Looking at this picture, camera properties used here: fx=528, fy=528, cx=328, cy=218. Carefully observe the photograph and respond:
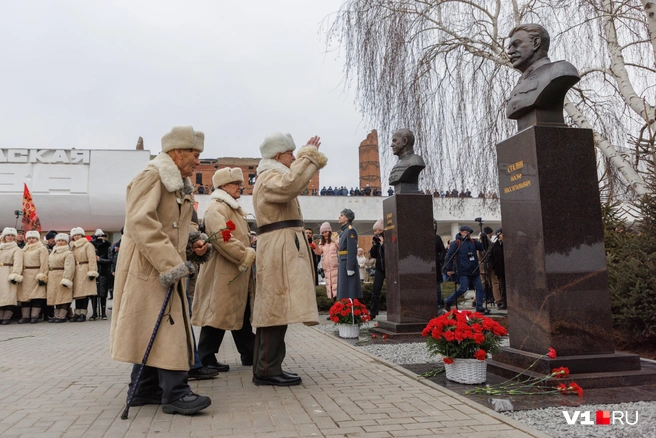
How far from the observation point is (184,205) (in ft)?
13.9

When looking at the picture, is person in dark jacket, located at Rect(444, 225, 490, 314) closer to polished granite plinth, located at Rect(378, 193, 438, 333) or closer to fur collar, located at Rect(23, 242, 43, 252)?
polished granite plinth, located at Rect(378, 193, 438, 333)

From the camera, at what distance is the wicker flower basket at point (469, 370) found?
4715mm

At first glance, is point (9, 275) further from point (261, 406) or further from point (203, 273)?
point (261, 406)

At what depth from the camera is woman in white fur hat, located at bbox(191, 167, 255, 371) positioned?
5063mm

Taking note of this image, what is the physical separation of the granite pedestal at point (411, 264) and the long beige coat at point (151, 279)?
203 inches

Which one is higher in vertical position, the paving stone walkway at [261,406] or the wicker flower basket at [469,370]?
the wicker flower basket at [469,370]

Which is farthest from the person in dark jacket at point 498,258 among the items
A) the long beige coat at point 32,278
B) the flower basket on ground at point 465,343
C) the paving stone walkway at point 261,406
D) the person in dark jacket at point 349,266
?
the long beige coat at point 32,278

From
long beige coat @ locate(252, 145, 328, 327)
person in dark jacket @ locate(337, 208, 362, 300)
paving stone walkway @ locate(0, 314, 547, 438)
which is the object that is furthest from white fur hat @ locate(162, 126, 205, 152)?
person in dark jacket @ locate(337, 208, 362, 300)

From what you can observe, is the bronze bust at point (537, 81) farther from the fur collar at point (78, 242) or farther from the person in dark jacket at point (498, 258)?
the fur collar at point (78, 242)

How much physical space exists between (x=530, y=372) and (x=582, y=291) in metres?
0.88

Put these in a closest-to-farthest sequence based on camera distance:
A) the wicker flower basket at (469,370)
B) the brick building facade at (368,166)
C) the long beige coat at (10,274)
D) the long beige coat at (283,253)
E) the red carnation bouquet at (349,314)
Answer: the long beige coat at (283,253), the wicker flower basket at (469,370), the red carnation bouquet at (349,314), the long beige coat at (10,274), the brick building facade at (368,166)

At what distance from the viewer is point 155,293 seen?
12.7ft

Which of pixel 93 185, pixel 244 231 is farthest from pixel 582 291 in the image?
pixel 93 185

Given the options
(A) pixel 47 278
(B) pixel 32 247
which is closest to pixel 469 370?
(A) pixel 47 278
